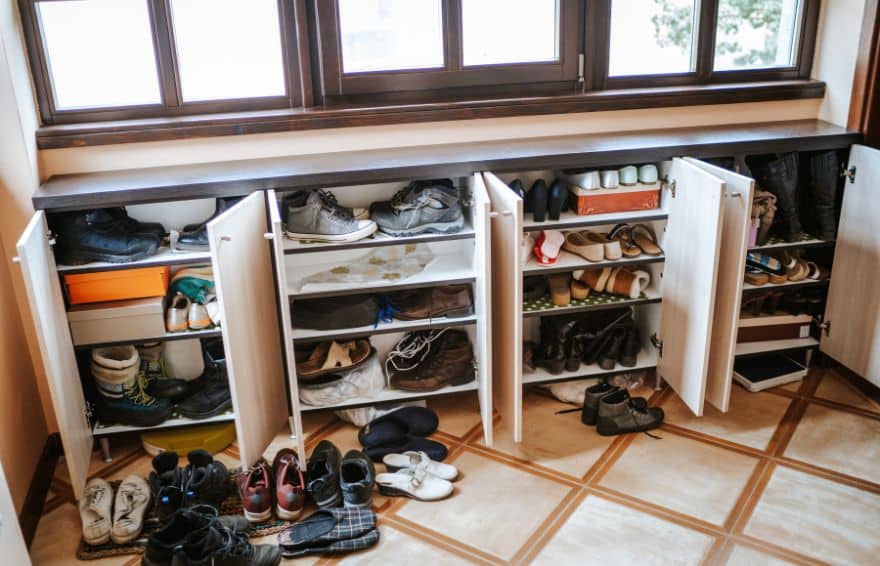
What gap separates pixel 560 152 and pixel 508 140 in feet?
1.16

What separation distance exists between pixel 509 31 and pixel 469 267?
1089 millimetres

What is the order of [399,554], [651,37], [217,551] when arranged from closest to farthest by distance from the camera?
[217,551] → [399,554] → [651,37]

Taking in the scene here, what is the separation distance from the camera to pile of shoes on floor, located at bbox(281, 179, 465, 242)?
3.02 meters

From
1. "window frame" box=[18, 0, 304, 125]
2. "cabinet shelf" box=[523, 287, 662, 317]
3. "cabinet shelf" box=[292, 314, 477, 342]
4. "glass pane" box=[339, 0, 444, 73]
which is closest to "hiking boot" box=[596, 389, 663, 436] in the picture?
"cabinet shelf" box=[523, 287, 662, 317]

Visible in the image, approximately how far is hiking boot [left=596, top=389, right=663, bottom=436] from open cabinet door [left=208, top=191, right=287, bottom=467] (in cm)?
134

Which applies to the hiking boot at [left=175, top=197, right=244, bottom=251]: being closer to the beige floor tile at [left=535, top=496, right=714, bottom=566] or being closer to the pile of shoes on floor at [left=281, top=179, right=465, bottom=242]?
the pile of shoes on floor at [left=281, top=179, right=465, bottom=242]

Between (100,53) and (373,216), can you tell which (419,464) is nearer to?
(373,216)

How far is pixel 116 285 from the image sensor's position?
3.01m

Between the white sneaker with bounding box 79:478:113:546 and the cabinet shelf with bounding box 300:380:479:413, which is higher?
the cabinet shelf with bounding box 300:380:479:413

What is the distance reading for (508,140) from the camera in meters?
3.39

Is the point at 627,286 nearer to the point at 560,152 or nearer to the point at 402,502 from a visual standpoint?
the point at 560,152

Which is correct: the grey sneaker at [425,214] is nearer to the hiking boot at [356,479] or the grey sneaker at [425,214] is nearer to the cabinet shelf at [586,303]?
the cabinet shelf at [586,303]

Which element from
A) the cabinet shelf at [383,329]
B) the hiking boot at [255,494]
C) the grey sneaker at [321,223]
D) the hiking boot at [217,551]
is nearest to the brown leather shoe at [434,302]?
the cabinet shelf at [383,329]

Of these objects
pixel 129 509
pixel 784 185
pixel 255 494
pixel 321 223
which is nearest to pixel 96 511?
pixel 129 509
